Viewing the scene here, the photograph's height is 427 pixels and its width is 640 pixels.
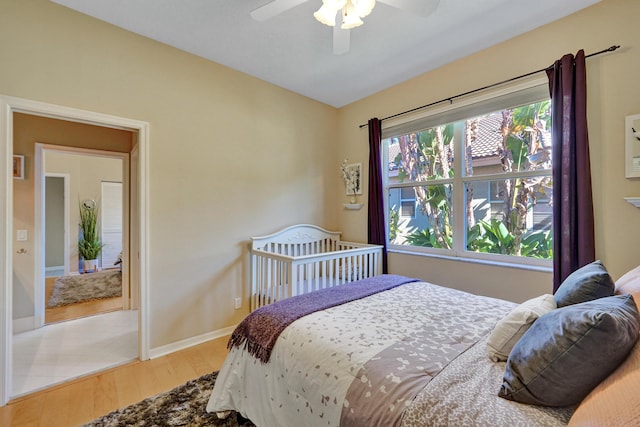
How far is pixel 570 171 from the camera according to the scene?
2020 mm

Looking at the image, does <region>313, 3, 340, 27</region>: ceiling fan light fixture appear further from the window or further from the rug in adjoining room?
the rug in adjoining room

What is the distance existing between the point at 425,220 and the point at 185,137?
260 centimetres

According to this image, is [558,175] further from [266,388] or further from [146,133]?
[146,133]

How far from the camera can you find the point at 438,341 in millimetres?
1308

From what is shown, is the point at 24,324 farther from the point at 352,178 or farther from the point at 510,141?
the point at 510,141

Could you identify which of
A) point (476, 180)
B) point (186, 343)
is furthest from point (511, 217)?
point (186, 343)

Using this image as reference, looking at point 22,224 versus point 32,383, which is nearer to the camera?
point 32,383

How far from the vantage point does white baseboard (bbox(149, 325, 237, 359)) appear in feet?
8.05

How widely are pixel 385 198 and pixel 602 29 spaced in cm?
219

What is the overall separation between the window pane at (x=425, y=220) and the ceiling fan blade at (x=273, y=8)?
2180 millimetres

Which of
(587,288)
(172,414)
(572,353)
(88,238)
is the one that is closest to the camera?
(572,353)

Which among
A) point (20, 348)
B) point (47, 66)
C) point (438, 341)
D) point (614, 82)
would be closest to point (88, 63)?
point (47, 66)

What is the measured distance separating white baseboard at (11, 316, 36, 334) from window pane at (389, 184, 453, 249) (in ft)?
13.0

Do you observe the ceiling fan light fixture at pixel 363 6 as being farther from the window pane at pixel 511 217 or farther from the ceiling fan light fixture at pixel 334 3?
the window pane at pixel 511 217
